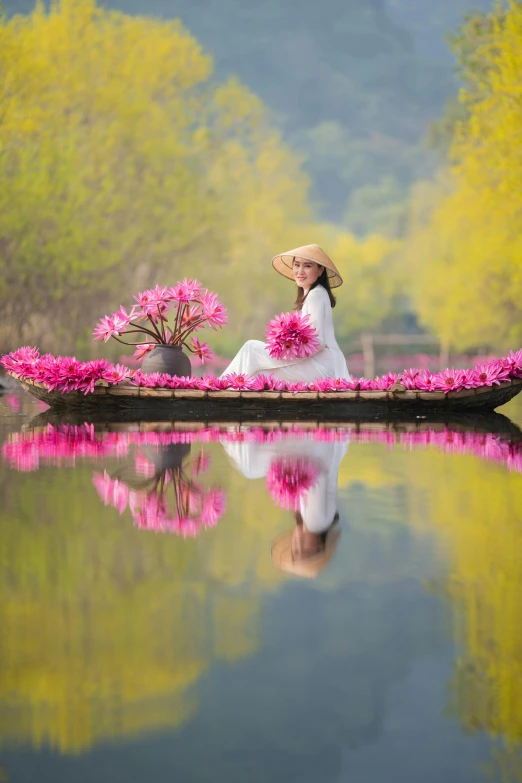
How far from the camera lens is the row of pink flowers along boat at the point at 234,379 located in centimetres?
496

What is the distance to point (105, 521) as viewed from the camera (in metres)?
2.03

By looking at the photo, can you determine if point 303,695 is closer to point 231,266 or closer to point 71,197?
point 71,197

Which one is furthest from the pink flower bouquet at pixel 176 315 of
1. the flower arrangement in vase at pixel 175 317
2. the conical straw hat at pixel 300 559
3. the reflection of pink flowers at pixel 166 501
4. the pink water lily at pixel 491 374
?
the conical straw hat at pixel 300 559

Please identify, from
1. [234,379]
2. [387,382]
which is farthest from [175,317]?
[387,382]

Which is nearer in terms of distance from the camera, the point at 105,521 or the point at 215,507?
the point at 105,521

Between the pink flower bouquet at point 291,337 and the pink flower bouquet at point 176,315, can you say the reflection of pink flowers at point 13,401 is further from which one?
the pink flower bouquet at point 291,337

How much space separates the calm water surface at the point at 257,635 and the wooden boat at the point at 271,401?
8.09ft

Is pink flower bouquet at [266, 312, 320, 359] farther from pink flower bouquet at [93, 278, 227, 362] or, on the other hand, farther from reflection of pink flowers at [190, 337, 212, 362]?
reflection of pink flowers at [190, 337, 212, 362]

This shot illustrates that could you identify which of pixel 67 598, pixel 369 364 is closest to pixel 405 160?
pixel 369 364

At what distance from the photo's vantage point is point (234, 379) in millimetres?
5121

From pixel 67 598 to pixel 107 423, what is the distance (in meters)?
3.22

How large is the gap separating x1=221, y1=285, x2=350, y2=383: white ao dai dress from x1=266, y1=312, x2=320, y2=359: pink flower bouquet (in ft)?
0.20

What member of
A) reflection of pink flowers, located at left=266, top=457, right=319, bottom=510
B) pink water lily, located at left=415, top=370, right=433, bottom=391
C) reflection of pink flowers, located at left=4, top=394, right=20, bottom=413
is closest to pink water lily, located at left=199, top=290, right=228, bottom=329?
pink water lily, located at left=415, top=370, right=433, bottom=391

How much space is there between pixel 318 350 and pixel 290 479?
9.29 ft
